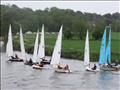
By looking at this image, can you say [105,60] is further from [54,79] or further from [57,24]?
[57,24]

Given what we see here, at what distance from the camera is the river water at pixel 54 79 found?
49906 millimetres

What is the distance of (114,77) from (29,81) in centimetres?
1121

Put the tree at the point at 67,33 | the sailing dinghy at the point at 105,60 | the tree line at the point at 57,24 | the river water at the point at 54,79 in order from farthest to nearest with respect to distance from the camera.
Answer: the tree line at the point at 57,24, the tree at the point at 67,33, the sailing dinghy at the point at 105,60, the river water at the point at 54,79

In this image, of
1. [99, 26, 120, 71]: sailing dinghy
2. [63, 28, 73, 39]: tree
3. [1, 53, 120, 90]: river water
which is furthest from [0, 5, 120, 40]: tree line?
[1, 53, 120, 90]: river water

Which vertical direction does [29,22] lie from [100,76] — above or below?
above

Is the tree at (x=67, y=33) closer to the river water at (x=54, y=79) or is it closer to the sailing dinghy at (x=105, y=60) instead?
the river water at (x=54, y=79)

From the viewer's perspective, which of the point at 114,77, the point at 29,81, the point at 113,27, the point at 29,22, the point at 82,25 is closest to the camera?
the point at 29,81

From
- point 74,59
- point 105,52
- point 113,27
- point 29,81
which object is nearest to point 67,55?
point 74,59

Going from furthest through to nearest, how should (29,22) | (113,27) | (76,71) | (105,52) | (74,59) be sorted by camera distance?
(29,22)
(113,27)
(74,59)
(105,52)
(76,71)

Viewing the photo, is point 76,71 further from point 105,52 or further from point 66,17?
point 66,17

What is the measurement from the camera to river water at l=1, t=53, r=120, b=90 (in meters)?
49.9

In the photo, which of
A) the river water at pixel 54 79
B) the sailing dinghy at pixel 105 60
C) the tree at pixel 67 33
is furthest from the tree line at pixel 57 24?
the river water at pixel 54 79

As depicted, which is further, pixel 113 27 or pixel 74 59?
pixel 113 27

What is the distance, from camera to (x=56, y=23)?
15225cm
